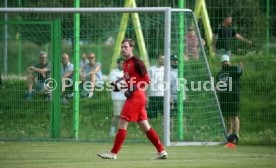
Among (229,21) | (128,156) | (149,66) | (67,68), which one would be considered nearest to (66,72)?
(67,68)

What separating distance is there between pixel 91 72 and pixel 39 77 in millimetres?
1175

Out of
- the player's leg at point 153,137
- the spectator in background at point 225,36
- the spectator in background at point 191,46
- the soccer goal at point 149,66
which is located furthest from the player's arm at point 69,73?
the player's leg at point 153,137

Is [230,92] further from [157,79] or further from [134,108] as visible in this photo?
[134,108]

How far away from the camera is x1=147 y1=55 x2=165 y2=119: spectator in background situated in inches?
681

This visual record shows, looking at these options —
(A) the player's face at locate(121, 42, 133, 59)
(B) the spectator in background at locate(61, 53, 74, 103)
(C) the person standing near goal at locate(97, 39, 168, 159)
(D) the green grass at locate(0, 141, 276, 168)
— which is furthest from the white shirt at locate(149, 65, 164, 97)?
(A) the player's face at locate(121, 42, 133, 59)

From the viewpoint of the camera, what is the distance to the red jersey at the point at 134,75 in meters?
12.8

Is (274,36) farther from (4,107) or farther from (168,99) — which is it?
(4,107)

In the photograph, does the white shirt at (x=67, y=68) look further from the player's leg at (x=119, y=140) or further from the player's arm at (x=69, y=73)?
the player's leg at (x=119, y=140)

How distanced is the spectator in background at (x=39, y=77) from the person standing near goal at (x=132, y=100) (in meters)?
5.20

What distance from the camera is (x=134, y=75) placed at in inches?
506

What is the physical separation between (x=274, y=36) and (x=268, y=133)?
2.41 metres

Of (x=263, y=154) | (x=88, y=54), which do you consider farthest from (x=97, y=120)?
(x=263, y=154)

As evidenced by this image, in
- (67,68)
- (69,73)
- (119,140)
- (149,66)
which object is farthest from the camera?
(67,68)

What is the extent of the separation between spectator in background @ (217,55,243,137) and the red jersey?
16.2 feet
